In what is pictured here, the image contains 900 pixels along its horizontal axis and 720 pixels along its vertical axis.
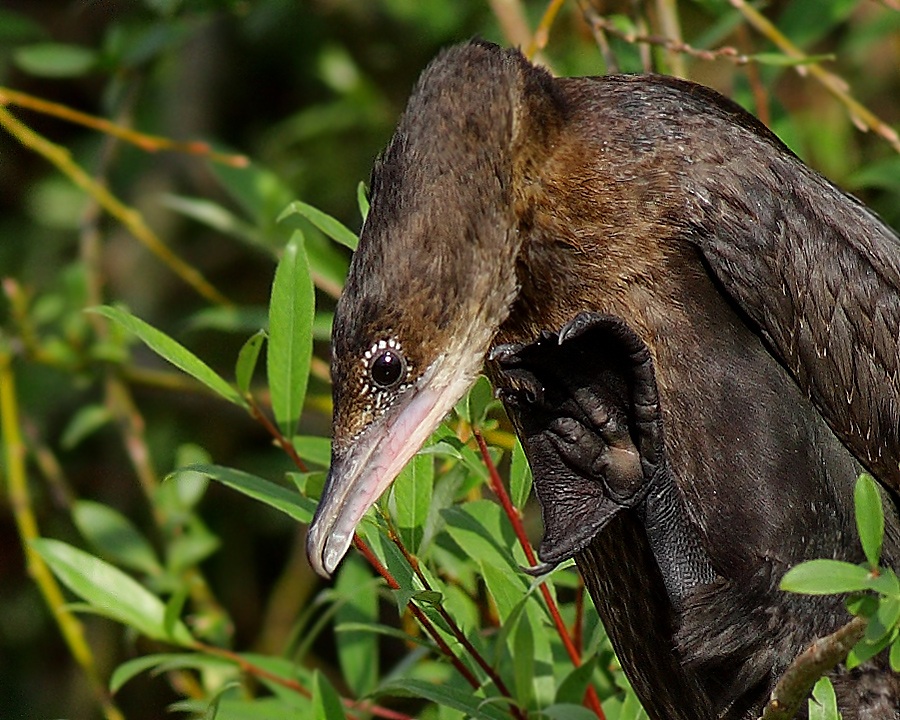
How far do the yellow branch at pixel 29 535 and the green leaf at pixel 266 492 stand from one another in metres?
0.69

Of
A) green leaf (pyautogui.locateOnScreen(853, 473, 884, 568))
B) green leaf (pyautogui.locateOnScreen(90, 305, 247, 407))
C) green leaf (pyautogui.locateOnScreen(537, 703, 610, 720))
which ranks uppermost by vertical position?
green leaf (pyautogui.locateOnScreen(853, 473, 884, 568))

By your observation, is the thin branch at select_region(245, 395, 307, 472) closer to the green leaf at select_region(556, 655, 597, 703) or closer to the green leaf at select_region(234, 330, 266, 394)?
the green leaf at select_region(234, 330, 266, 394)

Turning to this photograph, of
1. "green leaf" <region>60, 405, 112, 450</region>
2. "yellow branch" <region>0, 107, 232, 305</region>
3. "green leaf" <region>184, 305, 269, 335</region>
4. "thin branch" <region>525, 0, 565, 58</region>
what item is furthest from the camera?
"green leaf" <region>60, 405, 112, 450</region>

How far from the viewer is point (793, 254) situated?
2.36 m

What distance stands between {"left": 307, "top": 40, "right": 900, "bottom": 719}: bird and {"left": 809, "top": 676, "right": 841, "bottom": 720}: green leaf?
313 millimetres

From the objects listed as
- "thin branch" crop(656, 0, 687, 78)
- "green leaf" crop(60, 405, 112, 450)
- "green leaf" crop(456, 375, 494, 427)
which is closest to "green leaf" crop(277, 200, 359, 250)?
"green leaf" crop(456, 375, 494, 427)

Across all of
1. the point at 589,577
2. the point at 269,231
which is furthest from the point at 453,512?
the point at 269,231

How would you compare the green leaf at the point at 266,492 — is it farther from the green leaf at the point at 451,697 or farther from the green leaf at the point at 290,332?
the green leaf at the point at 451,697

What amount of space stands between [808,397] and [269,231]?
1.70 m

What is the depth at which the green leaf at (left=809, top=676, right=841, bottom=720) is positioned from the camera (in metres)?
2.08

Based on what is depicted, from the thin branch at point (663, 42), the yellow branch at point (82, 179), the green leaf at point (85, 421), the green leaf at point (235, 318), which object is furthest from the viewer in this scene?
the green leaf at point (85, 421)

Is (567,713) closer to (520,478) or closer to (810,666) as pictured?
(520,478)

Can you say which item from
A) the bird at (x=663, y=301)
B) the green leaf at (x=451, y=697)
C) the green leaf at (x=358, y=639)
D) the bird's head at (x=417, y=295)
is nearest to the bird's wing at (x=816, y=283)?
the bird at (x=663, y=301)

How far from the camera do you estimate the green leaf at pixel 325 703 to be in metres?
2.43
